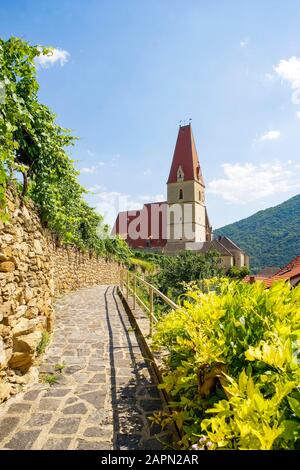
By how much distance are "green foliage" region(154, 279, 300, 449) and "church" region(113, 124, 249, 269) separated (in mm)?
40103

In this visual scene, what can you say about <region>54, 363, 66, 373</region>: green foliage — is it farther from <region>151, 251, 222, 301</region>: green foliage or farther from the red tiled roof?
<region>151, 251, 222, 301</region>: green foliage

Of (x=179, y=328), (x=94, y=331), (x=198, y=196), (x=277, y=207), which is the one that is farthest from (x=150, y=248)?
(x=277, y=207)

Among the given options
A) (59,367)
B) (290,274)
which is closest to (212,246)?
(290,274)

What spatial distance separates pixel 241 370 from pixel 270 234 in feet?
255

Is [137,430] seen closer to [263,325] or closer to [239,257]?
[263,325]

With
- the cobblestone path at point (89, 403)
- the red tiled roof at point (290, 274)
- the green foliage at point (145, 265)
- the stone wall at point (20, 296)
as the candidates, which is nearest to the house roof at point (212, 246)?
the green foliage at point (145, 265)

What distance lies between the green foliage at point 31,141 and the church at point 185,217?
35900 millimetres

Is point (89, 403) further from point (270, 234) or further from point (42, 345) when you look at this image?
point (270, 234)

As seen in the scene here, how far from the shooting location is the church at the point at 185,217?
4388cm

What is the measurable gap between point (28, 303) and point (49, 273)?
1712 millimetres

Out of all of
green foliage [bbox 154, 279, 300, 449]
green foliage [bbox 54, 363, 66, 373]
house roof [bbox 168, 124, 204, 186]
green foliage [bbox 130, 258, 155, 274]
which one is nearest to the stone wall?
green foliage [bbox 54, 363, 66, 373]

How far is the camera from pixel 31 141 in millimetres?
5238

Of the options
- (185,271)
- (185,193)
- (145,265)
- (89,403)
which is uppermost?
(185,193)

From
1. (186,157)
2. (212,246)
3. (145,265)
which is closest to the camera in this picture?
(145,265)
